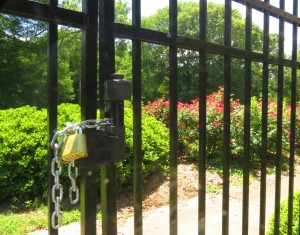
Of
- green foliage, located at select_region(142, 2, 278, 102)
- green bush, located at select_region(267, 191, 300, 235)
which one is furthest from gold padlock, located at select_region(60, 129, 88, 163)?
green foliage, located at select_region(142, 2, 278, 102)

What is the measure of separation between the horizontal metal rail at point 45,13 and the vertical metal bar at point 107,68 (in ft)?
0.24

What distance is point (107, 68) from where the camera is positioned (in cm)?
115

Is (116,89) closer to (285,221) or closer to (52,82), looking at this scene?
(52,82)

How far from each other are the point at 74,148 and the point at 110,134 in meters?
0.17

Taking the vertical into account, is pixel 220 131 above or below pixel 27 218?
above

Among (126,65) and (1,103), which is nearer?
(1,103)

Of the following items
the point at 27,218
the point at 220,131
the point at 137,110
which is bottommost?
the point at 27,218

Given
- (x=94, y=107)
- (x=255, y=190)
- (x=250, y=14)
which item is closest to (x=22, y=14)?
(x=94, y=107)

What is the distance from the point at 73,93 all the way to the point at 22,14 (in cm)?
1223

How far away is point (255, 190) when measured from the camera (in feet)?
18.9

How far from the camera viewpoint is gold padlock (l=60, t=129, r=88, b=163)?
941 millimetres

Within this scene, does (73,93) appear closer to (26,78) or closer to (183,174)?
(26,78)

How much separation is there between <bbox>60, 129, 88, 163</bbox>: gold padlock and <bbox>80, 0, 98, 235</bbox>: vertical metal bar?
16 centimetres

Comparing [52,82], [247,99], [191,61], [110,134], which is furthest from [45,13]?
[191,61]
